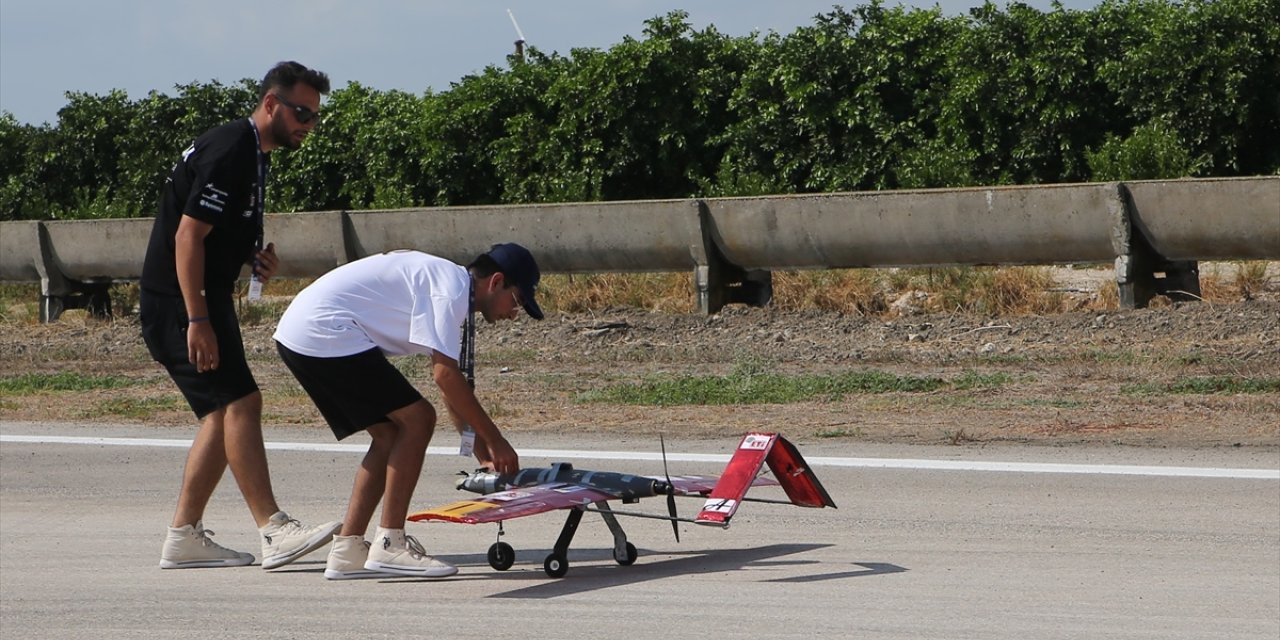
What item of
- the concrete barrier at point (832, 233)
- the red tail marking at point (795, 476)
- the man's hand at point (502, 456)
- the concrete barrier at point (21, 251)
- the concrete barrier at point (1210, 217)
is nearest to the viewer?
the man's hand at point (502, 456)

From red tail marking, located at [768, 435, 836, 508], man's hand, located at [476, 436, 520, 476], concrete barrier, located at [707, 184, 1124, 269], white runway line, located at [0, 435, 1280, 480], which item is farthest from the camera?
concrete barrier, located at [707, 184, 1124, 269]

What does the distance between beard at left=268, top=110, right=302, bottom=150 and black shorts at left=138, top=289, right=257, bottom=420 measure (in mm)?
662

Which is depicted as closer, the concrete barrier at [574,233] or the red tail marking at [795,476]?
the red tail marking at [795,476]

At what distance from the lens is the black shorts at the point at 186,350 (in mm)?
6801

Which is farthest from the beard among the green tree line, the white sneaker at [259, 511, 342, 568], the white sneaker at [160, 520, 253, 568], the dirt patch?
the green tree line

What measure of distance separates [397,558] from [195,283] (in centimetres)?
131

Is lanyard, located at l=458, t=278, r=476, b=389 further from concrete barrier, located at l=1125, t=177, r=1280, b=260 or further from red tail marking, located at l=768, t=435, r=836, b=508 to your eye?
concrete barrier, located at l=1125, t=177, r=1280, b=260

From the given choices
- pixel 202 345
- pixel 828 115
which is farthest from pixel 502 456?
pixel 828 115

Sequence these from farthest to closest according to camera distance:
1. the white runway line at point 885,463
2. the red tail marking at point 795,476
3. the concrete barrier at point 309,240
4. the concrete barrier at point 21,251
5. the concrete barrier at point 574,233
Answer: the concrete barrier at point 21,251 → the concrete barrier at point 309,240 → the concrete barrier at point 574,233 → the white runway line at point 885,463 → the red tail marking at point 795,476

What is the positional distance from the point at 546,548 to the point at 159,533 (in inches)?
74.0

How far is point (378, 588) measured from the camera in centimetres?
655

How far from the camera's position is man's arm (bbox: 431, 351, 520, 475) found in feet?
20.3

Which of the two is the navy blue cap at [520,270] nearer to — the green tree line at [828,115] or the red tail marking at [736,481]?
the red tail marking at [736,481]

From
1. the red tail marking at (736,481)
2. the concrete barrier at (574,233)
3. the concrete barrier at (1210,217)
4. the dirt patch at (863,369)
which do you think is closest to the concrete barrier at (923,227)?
the concrete barrier at (1210,217)
